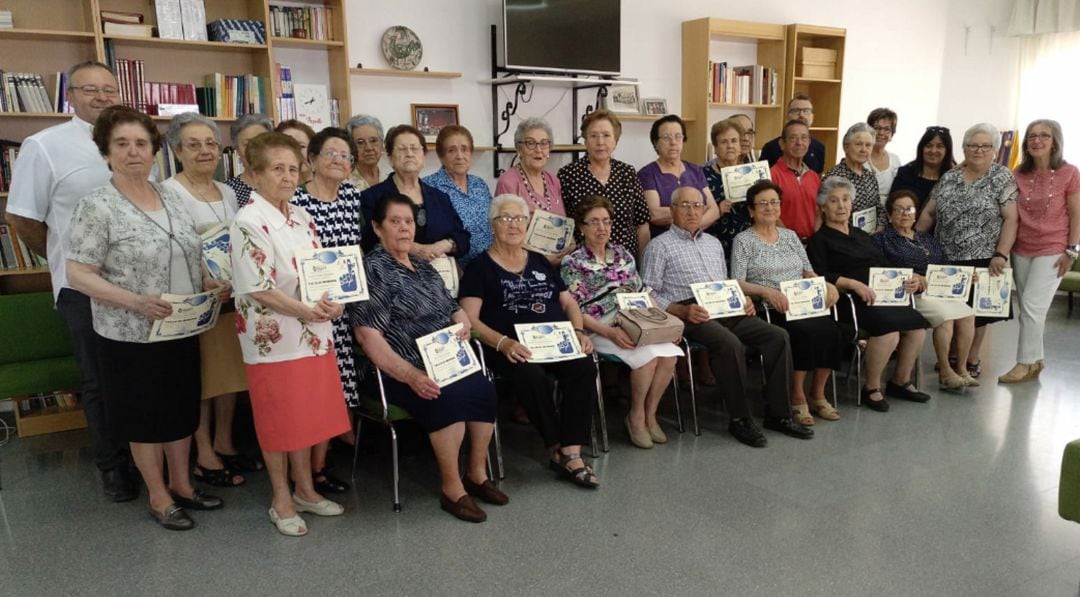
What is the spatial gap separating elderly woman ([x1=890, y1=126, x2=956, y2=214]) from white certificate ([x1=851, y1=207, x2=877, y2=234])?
1.52 ft

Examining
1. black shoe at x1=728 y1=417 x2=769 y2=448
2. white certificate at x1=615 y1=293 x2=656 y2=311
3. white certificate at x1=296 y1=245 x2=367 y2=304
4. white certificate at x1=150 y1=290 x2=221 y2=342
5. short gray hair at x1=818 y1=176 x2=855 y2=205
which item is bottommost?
black shoe at x1=728 y1=417 x2=769 y2=448

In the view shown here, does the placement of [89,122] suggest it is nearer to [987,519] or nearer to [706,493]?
[706,493]

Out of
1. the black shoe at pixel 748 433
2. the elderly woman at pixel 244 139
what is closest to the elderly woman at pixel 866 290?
the black shoe at pixel 748 433

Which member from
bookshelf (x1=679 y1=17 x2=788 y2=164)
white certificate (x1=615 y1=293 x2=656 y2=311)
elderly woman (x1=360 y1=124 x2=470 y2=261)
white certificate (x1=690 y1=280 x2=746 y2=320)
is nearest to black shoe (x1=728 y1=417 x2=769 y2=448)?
white certificate (x1=690 y1=280 x2=746 y2=320)

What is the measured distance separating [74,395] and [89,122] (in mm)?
1992

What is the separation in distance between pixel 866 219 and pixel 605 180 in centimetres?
176

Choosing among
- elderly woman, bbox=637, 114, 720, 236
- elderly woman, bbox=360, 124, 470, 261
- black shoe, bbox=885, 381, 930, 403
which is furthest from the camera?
black shoe, bbox=885, 381, 930, 403

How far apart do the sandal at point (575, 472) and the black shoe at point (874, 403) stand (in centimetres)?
193

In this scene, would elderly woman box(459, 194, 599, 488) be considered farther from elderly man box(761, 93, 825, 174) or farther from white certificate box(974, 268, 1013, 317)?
white certificate box(974, 268, 1013, 317)

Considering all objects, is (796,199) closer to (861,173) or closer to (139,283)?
(861,173)

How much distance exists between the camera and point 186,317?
9.15ft

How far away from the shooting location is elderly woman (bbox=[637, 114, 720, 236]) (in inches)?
172

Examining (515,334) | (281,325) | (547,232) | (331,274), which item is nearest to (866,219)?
(547,232)

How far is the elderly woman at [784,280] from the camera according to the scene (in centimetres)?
418
